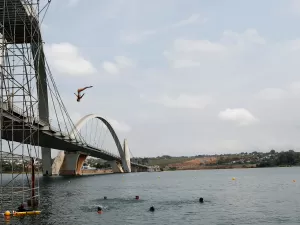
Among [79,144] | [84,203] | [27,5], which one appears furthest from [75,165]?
[27,5]

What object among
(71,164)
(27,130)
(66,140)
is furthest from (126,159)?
(27,130)

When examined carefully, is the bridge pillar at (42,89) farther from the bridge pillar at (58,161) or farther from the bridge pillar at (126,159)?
the bridge pillar at (126,159)

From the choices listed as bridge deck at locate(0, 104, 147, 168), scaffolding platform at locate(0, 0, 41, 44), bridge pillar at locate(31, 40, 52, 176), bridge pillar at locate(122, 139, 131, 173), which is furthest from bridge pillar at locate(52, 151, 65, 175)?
scaffolding platform at locate(0, 0, 41, 44)

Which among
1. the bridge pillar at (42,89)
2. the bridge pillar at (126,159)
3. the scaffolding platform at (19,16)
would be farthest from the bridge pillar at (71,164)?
the scaffolding platform at (19,16)

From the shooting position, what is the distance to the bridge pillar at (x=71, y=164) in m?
126

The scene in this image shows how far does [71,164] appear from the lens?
130 m

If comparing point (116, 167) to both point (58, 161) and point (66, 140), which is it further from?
point (66, 140)

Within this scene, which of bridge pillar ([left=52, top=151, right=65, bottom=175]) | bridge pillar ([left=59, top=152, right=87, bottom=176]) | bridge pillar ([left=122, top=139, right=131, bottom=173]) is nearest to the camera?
bridge pillar ([left=59, top=152, right=87, bottom=176])

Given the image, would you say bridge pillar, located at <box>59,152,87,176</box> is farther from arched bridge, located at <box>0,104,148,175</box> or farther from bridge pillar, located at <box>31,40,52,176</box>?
bridge pillar, located at <box>31,40,52,176</box>

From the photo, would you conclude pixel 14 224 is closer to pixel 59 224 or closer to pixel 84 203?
pixel 59 224

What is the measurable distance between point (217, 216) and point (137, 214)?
7468mm

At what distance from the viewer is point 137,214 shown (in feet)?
124

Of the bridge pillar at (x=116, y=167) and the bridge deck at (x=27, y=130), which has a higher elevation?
the bridge deck at (x=27, y=130)

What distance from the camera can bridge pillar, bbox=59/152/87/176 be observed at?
126 m
